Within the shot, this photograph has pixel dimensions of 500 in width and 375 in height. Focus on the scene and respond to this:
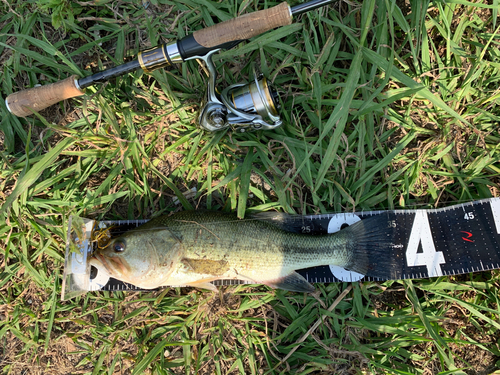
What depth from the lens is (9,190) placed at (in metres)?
2.97

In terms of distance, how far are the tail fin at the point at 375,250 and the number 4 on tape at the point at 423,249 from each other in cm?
9

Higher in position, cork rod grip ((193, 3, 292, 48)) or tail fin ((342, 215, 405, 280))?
cork rod grip ((193, 3, 292, 48))

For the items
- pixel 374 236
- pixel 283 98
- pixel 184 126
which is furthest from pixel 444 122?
pixel 184 126

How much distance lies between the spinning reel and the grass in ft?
0.73

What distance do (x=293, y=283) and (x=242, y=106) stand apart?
1511mm

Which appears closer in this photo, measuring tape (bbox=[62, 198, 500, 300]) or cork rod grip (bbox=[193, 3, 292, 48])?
cork rod grip (bbox=[193, 3, 292, 48])

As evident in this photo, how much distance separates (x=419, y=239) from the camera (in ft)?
9.33

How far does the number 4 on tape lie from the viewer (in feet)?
9.21

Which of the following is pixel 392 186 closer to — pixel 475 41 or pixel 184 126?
pixel 475 41

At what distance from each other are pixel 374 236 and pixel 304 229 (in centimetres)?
59

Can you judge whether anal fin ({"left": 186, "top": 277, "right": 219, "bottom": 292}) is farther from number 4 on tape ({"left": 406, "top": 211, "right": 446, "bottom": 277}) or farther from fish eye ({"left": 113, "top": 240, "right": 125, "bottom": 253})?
number 4 on tape ({"left": 406, "top": 211, "right": 446, "bottom": 277})

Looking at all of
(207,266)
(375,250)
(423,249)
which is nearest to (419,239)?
(423,249)

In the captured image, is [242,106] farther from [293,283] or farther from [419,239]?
[419,239]

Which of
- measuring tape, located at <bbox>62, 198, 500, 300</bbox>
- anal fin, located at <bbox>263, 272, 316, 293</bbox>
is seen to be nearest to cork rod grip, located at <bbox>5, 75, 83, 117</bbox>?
measuring tape, located at <bbox>62, 198, 500, 300</bbox>
